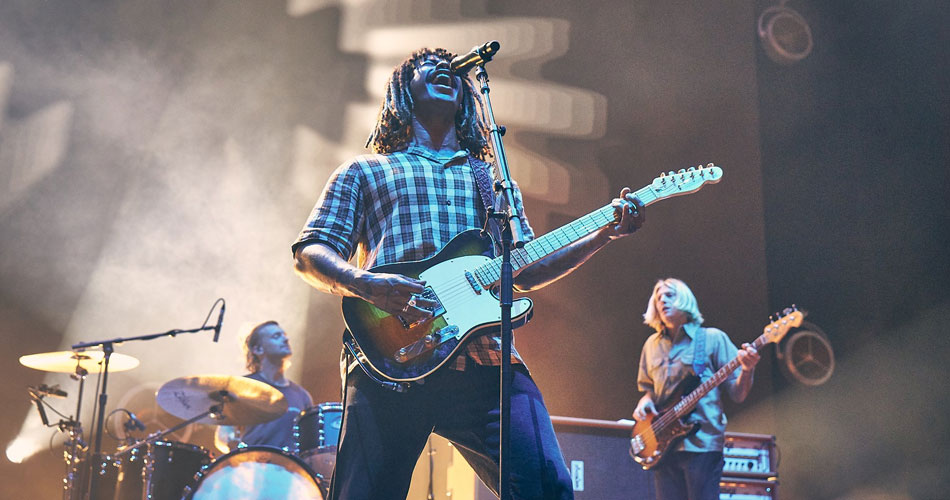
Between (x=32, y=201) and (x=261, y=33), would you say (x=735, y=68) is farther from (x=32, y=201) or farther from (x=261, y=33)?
(x=32, y=201)

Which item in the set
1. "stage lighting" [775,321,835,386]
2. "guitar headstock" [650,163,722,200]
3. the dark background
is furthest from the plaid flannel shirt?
"stage lighting" [775,321,835,386]

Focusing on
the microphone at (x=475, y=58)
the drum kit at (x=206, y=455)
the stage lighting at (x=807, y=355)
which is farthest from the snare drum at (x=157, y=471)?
the stage lighting at (x=807, y=355)

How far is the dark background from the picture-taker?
7.01 metres

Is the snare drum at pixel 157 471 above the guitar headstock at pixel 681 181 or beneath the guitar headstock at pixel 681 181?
beneath

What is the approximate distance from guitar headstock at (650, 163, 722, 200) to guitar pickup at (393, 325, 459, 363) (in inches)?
41.0

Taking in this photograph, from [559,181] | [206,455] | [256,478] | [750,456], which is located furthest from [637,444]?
[206,455]

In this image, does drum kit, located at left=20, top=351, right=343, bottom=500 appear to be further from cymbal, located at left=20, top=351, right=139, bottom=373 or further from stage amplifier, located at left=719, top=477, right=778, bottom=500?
stage amplifier, located at left=719, top=477, right=778, bottom=500

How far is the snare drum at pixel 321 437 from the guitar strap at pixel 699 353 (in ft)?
8.39

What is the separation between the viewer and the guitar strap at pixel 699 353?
5773 mm

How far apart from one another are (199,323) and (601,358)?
381 cm

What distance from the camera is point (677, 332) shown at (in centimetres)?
597

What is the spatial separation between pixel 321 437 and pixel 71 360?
1.90 metres

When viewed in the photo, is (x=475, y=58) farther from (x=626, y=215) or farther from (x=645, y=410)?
(x=645, y=410)

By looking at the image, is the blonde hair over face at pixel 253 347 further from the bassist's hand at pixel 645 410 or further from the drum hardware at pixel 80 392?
the bassist's hand at pixel 645 410
